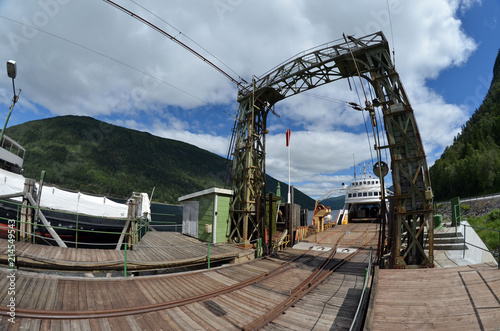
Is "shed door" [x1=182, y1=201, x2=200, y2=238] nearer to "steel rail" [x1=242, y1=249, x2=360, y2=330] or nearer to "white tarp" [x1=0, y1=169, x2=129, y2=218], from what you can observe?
"white tarp" [x1=0, y1=169, x2=129, y2=218]

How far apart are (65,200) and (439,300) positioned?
2026cm

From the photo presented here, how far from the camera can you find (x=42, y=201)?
14.3 metres

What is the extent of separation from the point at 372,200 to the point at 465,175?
40.6m

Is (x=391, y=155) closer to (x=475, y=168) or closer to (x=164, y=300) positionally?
(x=164, y=300)

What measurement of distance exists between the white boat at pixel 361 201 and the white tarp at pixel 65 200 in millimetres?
27149

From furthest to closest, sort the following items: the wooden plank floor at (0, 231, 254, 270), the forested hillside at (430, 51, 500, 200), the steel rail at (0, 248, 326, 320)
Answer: the forested hillside at (430, 51, 500, 200), the wooden plank floor at (0, 231, 254, 270), the steel rail at (0, 248, 326, 320)

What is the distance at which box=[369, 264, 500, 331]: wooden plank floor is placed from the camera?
4215 millimetres

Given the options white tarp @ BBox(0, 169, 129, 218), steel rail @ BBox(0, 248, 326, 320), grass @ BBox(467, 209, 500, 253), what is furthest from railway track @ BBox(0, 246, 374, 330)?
grass @ BBox(467, 209, 500, 253)

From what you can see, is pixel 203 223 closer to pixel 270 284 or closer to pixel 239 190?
pixel 239 190

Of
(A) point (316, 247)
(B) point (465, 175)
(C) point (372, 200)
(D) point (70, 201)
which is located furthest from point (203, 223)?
(B) point (465, 175)

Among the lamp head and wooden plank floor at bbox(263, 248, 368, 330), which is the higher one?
the lamp head

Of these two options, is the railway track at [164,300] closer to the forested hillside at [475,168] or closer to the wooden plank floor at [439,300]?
the wooden plank floor at [439,300]

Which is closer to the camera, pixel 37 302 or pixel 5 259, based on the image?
pixel 37 302

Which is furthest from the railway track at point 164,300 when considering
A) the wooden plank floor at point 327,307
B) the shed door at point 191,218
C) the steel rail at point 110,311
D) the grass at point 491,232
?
the grass at point 491,232
